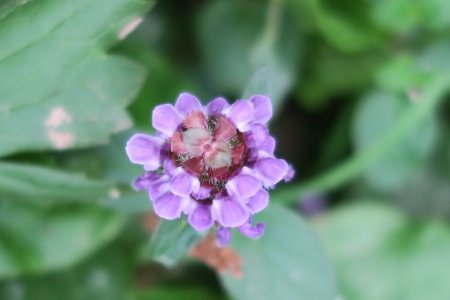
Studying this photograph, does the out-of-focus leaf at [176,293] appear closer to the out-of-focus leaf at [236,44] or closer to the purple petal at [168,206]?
the out-of-focus leaf at [236,44]

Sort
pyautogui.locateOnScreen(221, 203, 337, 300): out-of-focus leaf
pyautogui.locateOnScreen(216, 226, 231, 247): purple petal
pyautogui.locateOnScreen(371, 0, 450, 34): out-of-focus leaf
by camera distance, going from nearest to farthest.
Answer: pyautogui.locateOnScreen(216, 226, 231, 247): purple petal < pyautogui.locateOnScreen(221, 203, 337, 300): out-of-focus leaf < pyautogui.locateOnScreen(371, 0, 450, 34): out-of-focus leaf

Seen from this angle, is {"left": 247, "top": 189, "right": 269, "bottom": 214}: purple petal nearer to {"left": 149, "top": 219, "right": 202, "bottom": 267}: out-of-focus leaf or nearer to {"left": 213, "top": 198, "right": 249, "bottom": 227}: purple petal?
{"left": 213, "top": 198, "right": 249, "bottom": 227}: purple petal

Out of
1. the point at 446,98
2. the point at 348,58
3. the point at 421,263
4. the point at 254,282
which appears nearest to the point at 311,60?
the point at 348,58

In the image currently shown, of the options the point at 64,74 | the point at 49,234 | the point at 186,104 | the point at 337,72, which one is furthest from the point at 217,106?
the point at 337,72

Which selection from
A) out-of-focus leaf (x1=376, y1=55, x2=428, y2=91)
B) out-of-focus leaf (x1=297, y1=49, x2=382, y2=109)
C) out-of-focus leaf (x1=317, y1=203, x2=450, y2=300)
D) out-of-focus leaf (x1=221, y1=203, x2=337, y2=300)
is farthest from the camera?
out-of-focus leaf (x1=297, y1=49, x2=382, y2=109)

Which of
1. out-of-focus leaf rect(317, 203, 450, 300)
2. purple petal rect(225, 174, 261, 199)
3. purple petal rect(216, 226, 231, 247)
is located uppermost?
out-of-focus leaf rect(317, 203, 450, 300)

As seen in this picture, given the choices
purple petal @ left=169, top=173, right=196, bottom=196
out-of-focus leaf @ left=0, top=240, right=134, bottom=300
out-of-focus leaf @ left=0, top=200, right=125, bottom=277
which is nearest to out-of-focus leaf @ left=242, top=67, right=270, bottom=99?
purple petal @ left=169, top=173, right=196, bottom=196
